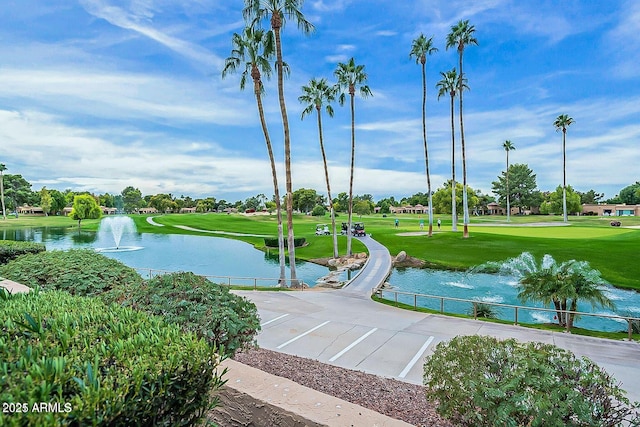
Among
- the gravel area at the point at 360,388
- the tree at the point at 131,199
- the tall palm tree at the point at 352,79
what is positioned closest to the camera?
the gravel area at the point at 360,388

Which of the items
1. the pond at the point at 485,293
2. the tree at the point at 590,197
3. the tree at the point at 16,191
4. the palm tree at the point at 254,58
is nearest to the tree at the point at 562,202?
the tree at the point at 590,197

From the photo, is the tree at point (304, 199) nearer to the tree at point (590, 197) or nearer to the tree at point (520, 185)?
the tree at point (520, 185)

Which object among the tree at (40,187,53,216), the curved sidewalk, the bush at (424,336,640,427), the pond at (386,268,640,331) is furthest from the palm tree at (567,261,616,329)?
the tree at (40,187,53,216)

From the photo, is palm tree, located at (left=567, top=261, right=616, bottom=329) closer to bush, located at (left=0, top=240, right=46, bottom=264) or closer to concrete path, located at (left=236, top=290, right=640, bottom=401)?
concrete path, located at (left=236, top=290, right=640, bottom=401)

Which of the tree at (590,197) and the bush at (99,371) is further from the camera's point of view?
the tree at (590,197)

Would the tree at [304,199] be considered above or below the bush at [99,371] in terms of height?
above

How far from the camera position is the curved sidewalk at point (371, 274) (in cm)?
1895

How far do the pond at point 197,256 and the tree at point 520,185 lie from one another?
60065 mm

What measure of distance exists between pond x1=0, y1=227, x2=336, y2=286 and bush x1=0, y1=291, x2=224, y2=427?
17135mm

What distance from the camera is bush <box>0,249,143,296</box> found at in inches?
274

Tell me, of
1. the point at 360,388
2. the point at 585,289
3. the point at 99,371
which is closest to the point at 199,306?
the point at 360,388

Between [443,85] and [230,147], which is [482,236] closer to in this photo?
[443,85]

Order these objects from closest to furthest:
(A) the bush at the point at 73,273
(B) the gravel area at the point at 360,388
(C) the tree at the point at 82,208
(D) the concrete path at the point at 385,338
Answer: (B) the gravel area at the point at 360,388
(A) the bush at the point at 73,273
(D) the concrete path at the point at 385,338
(C) the tree at the point at 82,208

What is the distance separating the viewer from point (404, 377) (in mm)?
7406
